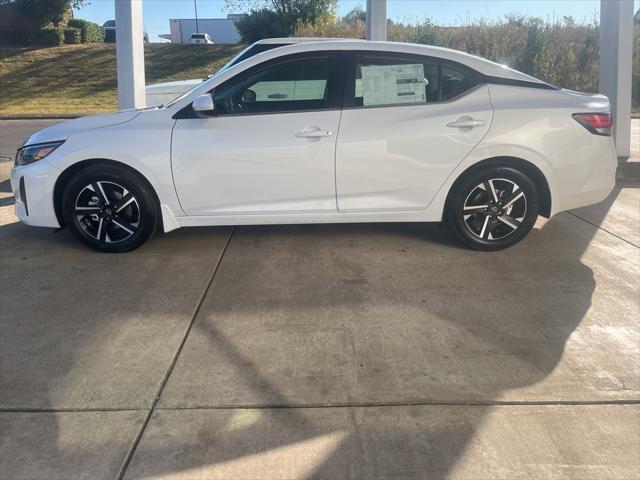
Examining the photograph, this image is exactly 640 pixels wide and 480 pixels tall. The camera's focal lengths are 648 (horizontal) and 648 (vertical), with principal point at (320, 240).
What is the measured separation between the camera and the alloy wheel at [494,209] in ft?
17.7

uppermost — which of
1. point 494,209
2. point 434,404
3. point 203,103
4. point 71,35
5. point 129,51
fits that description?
point 71,35

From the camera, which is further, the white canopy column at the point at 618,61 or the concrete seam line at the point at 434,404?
the white canopy column at the point at 618,61

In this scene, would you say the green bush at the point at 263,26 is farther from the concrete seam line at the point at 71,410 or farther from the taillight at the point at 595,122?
the concrete seam line at the point at 71,410

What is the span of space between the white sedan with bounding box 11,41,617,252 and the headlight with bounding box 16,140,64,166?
0.02 meters

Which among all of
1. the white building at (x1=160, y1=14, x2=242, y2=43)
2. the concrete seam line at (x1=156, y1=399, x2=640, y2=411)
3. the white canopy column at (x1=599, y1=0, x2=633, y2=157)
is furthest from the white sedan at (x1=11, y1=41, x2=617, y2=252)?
the white building at (x1=160, y1=14, x2=242, y2=43)

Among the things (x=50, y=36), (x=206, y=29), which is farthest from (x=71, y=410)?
(x=206, y=29)

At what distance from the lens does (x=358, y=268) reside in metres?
5.16

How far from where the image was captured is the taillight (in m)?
5.32

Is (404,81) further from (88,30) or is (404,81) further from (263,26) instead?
(88,30)

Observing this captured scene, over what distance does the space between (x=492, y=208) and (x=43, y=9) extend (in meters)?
33.6

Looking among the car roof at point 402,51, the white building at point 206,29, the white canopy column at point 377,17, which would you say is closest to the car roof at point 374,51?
the car roof at point 402,51

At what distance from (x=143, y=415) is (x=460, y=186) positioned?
3291 mm

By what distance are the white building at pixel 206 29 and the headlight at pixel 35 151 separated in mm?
52870

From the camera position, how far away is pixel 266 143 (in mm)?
5230
